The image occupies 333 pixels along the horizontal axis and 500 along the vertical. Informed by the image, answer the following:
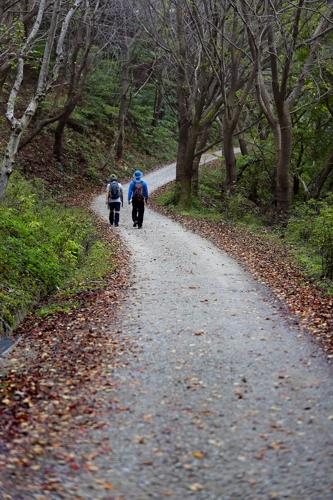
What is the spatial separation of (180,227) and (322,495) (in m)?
15.1

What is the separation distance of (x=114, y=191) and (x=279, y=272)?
8.07 meters

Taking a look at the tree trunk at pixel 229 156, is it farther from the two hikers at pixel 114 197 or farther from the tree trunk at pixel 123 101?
the tree trunk at pixel 123 101

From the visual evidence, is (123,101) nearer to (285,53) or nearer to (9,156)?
(285,53)

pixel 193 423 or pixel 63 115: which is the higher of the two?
pixel 63 115

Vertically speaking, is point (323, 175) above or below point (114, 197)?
above

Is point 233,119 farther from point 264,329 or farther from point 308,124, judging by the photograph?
point 264,329

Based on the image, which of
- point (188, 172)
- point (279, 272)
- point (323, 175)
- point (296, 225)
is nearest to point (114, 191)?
point (188, 172)

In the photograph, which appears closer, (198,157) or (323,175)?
(323,175)

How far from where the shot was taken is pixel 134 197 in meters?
18.2

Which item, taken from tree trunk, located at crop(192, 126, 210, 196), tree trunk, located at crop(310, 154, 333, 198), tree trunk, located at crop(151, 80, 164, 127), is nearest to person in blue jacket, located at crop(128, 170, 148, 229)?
tree trunk, located at crop(192, 126, 210, 196)

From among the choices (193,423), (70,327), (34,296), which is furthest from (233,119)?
(193,423)

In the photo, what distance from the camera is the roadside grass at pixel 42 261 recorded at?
10.3m

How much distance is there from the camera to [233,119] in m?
22.3

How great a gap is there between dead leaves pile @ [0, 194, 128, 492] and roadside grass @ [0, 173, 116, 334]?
0.47m
